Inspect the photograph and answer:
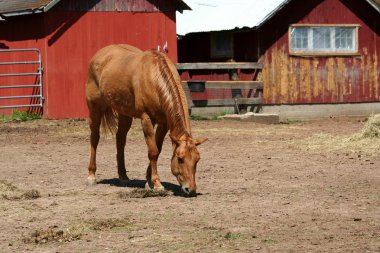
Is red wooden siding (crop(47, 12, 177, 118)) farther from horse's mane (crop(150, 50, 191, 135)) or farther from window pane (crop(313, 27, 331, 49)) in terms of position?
horse's mane (crop(150, 50, 191, 135))

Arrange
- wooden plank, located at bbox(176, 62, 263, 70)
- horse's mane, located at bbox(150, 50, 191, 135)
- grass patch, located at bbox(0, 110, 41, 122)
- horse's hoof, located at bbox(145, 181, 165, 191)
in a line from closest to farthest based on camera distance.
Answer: horse's mane, located at bbox(150, 50, 191, 135)
horse's hoof, located at bbox(145, 181, 165, 191)
grass patch, located at bbox(0, 110, 41, 122)
wooden plank, located at bbox(176, 62, 263, 70)

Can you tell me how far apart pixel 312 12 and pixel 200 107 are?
16.2ft

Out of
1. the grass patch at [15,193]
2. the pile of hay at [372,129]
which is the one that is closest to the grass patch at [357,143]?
the pile of hay at [372,129]

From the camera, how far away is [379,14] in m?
27.2

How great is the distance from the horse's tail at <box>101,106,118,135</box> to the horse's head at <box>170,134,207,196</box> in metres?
2.43

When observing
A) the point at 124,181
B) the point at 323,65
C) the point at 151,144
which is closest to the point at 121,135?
the point at 124,181

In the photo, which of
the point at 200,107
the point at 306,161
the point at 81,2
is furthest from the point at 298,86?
the point at 306,161

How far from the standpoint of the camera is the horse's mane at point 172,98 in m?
10.3

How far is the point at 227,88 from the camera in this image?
2469 centimetres

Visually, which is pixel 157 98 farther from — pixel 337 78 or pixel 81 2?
pixel 337 78

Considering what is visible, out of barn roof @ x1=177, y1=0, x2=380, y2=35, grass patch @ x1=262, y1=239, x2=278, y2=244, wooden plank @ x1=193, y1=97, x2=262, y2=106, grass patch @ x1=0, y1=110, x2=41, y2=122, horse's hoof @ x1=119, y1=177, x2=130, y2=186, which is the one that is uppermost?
barn roof @ x1=177, y1=0, x2=380, y2=35

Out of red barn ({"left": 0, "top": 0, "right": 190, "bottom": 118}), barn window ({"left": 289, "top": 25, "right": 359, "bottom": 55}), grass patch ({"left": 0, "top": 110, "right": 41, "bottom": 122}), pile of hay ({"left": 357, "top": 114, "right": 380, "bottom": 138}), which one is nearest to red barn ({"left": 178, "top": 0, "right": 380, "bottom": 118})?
barn window ({"left": 289, "top": 25, "right": 359, "bottom": 55})

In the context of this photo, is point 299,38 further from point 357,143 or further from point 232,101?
point 357,143

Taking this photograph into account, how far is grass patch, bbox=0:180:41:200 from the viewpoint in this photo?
34.2ft
